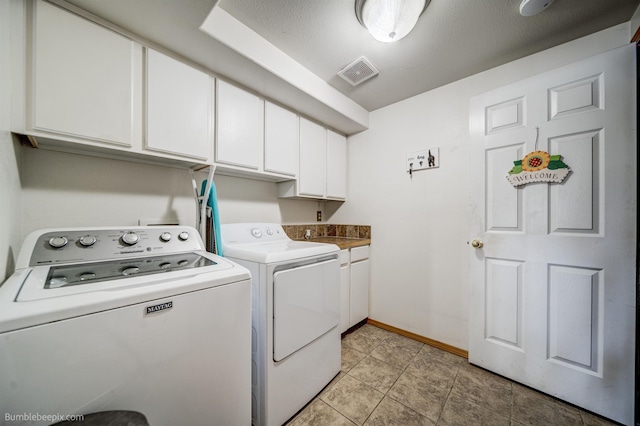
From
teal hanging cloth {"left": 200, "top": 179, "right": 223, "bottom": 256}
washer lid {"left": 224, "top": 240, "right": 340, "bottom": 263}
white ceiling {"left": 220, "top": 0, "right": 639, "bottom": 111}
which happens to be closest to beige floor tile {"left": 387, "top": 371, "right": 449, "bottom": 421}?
washer lid {"left": 224, "top": 240, "right": 340, "bottom": 263}

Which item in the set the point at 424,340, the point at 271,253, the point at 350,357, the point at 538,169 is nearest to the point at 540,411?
the point at 424,340

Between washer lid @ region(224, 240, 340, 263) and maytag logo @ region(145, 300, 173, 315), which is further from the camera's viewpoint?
washer lid @ region(224, 240, 340, 263)

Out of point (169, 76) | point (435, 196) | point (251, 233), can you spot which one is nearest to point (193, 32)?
point (169, 76)

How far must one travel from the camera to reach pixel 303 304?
133 cm

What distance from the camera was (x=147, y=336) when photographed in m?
0.69

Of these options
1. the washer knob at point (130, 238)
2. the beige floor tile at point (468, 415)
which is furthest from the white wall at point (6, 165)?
the beige floor tile at point (468, 415)

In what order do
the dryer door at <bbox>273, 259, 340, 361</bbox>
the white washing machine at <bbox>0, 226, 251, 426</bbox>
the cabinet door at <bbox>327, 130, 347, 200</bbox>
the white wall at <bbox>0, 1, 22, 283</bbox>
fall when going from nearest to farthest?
the white washing machine at <bbox>0, 226, 251, 426</bbox>
the white wall at <bbox>0, 1, 22, 283</bbox>
the dryer door at <bbox>273, 259, 340, 361</bbox>
the cabinet door at <bbox>327, 130, 347, 200</bbox>

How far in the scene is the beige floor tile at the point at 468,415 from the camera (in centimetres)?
125

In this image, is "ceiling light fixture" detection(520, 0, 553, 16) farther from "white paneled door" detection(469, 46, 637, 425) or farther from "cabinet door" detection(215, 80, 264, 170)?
"cabinet door" detection(215, 80, 264, 170)

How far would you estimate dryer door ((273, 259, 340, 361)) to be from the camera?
3.95 ft

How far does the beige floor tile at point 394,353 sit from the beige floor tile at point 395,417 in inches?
16.0

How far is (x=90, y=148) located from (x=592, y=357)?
124 inches

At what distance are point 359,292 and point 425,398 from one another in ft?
3.25

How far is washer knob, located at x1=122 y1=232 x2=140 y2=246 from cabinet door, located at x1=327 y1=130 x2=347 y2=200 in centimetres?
173
